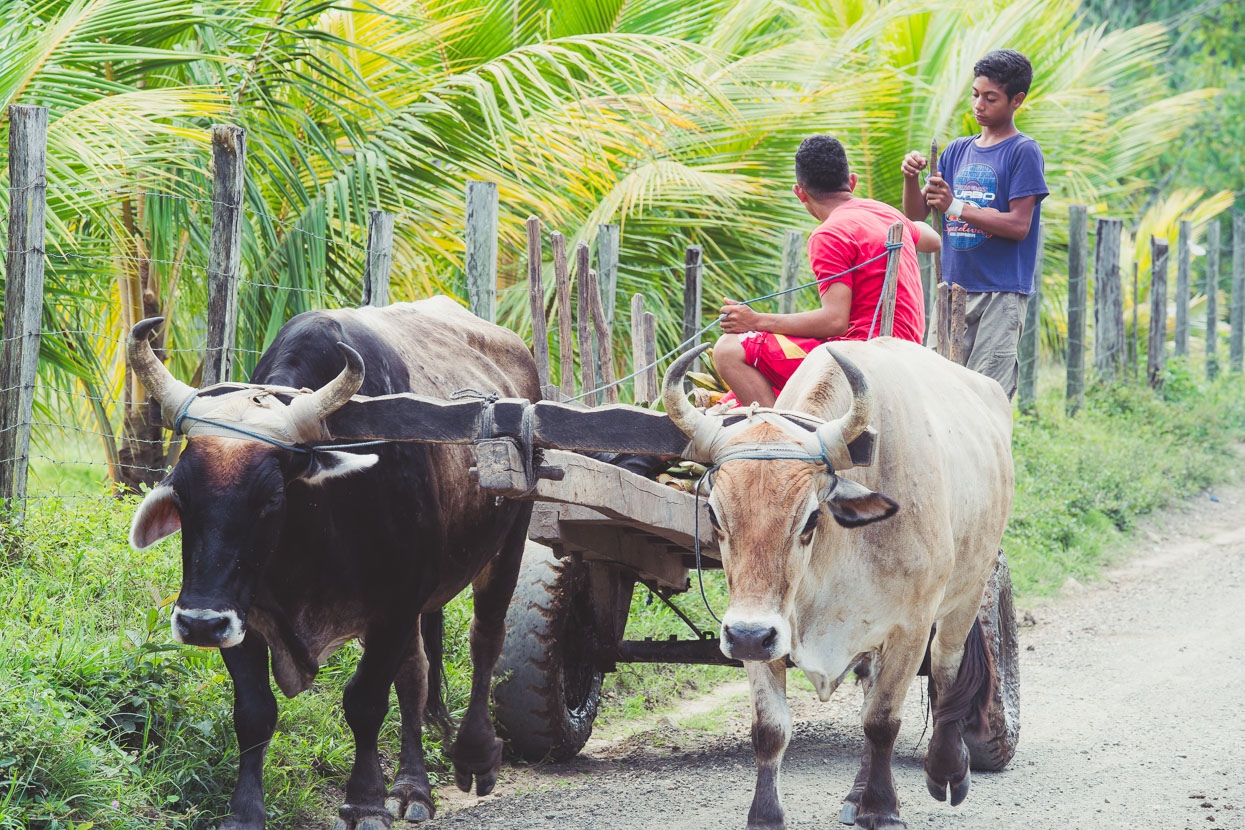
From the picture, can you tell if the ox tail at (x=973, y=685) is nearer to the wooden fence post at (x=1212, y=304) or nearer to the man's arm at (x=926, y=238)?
the man's arm at (x=926, y=238)

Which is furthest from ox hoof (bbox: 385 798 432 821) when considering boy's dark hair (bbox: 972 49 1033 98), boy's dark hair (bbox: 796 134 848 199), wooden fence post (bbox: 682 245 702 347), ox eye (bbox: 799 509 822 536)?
wooden fence post (bbox: 682 245 702 347)

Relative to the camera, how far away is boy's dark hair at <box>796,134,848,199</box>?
4887 millimetres

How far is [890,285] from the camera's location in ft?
14.7

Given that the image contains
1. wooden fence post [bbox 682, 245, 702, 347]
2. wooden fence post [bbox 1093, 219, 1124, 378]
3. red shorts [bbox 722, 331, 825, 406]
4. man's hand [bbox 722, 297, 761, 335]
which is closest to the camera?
man's hand [bbox 722, 297, 761, 335]

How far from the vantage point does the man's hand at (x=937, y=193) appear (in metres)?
5.55

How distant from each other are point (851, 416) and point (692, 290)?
479 cm

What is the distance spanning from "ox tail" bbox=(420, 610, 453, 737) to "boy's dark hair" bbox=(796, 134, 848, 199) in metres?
2.29

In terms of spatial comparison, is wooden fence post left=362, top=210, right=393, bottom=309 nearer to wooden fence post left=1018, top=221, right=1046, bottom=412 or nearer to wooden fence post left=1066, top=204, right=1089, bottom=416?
wooden fence post left=1018, top=221, right=1046, bottom=412

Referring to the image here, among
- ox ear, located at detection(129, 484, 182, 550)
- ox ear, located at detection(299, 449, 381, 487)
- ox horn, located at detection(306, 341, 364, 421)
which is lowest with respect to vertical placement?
ox ear, located at detection(129, 484, 182, 550)

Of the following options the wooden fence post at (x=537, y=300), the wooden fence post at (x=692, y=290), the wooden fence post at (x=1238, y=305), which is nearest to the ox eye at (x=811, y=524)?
the wooden fence post at (x=537, y=300)

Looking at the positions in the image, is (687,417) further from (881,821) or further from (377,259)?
(377,259)

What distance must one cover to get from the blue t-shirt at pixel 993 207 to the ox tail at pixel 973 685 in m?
1.74

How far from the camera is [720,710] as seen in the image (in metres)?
6.11

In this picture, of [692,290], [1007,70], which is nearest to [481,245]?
[692,290]
